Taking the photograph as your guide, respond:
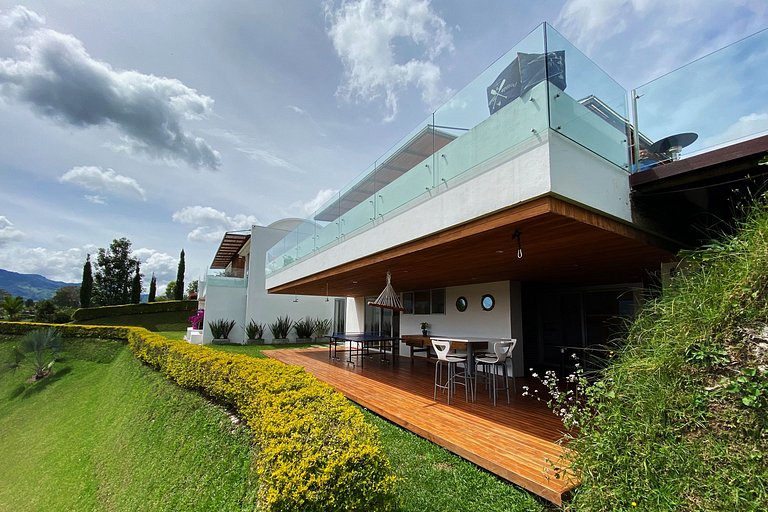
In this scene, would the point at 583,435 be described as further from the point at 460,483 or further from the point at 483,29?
the point at 483,29

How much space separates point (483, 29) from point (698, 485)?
714cm

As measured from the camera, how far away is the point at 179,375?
703 cm

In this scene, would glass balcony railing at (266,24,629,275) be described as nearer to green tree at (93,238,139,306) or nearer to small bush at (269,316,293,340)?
small bush at (269,316,293,340)

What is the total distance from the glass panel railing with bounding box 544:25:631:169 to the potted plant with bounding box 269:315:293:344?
16987 mm

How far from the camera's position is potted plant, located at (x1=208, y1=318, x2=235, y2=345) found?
17.3 m

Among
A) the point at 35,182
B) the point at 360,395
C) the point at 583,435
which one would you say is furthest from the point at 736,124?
the point at 35,182

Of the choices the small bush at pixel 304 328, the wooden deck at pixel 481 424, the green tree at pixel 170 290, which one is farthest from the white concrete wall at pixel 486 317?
the green tree at pixel 170 290

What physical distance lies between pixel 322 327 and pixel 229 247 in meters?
8.82

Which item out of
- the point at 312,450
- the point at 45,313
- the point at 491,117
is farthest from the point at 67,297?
the point at 491,117

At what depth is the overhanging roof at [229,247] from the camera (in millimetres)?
20473

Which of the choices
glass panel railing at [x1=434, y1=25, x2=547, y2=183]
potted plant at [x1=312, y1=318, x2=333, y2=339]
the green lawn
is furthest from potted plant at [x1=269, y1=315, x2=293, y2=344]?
glass panel railing at [x1=434, y1=25, x2=547, y2=183]

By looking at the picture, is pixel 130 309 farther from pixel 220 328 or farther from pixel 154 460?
pixel 154 460

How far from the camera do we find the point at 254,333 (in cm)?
1761

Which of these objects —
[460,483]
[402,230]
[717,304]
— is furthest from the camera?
[402,230]
